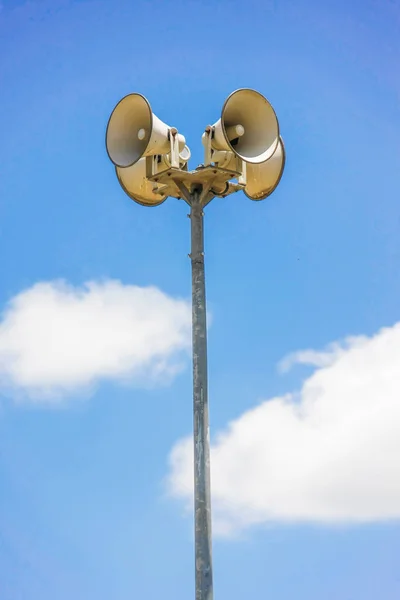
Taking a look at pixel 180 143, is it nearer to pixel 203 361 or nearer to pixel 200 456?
pixel 203 361

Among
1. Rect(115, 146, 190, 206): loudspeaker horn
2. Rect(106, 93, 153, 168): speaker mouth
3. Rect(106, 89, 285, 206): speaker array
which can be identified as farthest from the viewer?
Rect(115, 146, 190, 206): loudspeaker horn

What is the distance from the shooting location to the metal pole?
12.6 metres

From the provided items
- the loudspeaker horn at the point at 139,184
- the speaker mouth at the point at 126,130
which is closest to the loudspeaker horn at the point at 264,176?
the loudspeaker horn at the point at 139,184

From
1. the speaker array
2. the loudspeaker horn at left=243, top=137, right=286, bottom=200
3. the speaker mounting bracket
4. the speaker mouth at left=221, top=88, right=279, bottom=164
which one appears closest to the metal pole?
the speaker mounting bracket

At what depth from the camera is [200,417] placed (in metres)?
13.1

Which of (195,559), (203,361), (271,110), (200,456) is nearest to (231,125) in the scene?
(271,110)

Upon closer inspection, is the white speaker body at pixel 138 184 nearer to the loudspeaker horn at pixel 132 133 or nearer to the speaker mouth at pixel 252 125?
the loudspeaker horn at pixel 132 133

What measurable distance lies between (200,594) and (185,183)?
547 centimetres

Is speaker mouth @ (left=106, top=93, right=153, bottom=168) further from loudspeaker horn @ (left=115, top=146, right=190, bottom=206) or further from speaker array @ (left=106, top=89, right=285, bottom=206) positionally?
loudspeaker horn @ (left=115, top=146, right=190, bottom=206)

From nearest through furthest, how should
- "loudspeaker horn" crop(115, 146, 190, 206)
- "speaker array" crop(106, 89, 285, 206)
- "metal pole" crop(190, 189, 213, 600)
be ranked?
"metal pole" crop(190, 189, 213, 600), "speaker array" crop(106, 89, 285, 206), "loudspeaker horn" crop(115, 146, 190, 206)

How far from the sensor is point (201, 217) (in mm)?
14094

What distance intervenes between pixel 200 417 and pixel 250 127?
13.7 ft

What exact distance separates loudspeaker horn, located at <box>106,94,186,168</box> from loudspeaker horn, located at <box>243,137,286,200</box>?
1.26 meters

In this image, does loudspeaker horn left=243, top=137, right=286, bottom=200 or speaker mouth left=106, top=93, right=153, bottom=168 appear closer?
speaker mouth left=106, top=93, right=153, bottom=168
